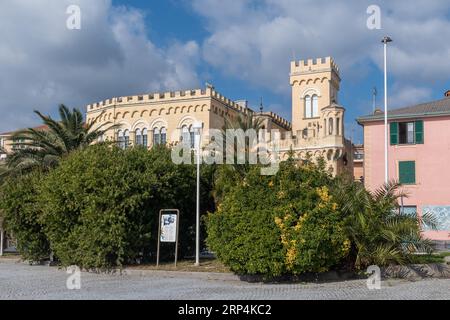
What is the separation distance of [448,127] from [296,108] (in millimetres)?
28725

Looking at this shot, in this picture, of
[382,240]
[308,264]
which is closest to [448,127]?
[382,240]

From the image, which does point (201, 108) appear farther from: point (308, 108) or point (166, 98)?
point (308, 108)

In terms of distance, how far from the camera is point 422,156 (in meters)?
37.6

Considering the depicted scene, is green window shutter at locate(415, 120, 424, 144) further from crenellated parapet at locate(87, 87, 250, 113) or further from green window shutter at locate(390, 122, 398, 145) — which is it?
crenellated parapet at locate(87, 87, 250, 113)

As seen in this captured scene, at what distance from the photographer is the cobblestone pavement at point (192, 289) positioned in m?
13.5

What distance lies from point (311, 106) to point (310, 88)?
2068 mm

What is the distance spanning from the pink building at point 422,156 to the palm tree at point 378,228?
20.1 metres

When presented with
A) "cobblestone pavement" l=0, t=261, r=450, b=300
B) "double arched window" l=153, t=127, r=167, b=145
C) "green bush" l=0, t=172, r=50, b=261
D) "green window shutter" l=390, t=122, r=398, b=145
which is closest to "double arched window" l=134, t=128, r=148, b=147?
"double arched window" l=153, t=127, r=167, b=145

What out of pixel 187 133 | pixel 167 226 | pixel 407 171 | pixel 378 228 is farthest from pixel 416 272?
pixel 187 133

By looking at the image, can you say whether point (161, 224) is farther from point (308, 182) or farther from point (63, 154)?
point (63, 154)

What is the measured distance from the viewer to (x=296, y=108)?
213 ft

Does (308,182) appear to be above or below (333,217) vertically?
above

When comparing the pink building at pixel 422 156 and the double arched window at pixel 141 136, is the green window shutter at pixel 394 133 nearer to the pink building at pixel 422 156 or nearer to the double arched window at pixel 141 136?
the pink building at pixel 422 156
